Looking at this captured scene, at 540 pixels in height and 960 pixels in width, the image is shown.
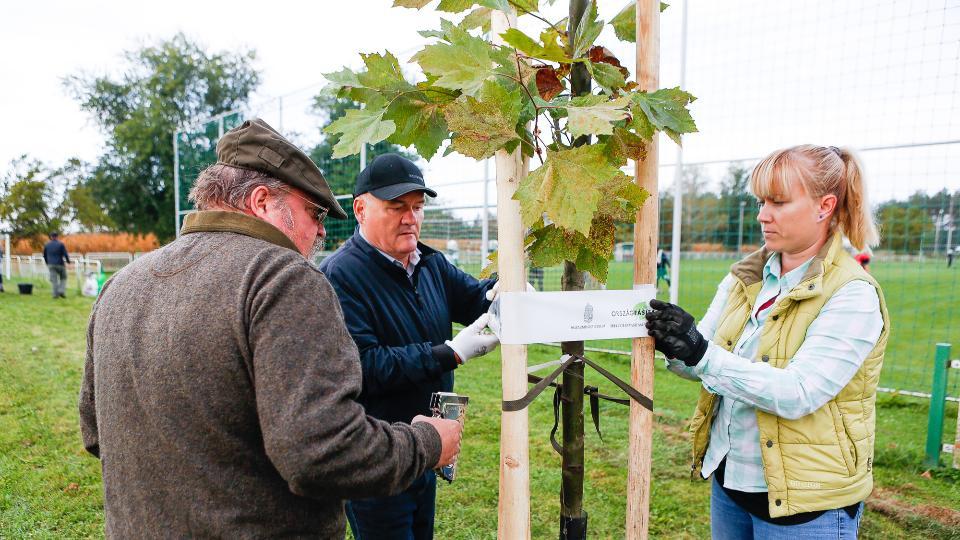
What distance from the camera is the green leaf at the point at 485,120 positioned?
1160 mm

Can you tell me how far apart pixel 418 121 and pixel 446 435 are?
0.78 metres

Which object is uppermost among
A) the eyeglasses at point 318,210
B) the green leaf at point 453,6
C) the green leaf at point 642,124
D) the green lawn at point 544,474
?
the green leaf at point 453,6

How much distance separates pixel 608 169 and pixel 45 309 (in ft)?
54.3

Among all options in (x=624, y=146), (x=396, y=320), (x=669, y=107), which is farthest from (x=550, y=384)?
(x=396, y=320)

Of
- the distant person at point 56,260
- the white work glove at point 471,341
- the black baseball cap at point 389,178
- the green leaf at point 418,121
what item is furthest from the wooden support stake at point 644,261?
the distant person at point 56,260

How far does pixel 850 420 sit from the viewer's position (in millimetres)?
1627

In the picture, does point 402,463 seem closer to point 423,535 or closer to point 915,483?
point 423,535

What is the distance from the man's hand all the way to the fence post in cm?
419

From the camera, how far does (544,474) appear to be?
420 cm

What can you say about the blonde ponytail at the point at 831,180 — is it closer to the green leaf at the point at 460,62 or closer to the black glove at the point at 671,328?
the black glove at the point at 671,328

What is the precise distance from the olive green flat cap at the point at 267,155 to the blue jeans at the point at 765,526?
156cm

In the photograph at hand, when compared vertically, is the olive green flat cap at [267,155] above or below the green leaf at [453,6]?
below

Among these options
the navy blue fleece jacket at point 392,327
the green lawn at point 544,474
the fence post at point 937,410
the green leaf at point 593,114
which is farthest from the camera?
the fence post at point 937,410

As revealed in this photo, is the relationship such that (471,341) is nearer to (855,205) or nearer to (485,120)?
(485,120)
